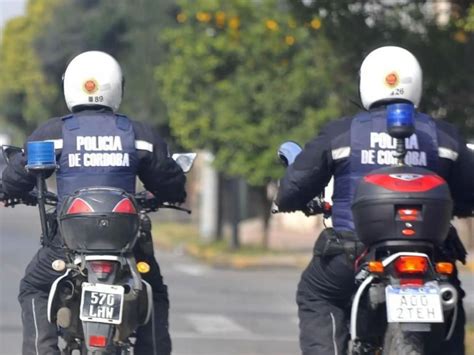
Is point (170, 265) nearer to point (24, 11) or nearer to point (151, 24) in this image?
point (151, 24)

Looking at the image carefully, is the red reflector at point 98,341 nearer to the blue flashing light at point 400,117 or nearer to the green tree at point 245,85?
the blue flashing light at point 400,117

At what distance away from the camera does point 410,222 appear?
5.63 meters

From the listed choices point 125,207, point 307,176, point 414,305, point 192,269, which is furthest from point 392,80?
point 192,269

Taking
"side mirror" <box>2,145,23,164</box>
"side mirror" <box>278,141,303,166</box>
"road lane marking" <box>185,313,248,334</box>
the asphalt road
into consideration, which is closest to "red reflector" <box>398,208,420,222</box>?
"side mirror" <box>278,141,303,166</box>

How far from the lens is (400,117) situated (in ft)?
18.8

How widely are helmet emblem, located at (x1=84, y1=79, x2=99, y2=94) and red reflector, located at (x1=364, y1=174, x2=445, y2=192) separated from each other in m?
1.60

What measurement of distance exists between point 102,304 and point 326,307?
39.9 inches

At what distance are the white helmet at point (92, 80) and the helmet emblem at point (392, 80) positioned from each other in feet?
4.40

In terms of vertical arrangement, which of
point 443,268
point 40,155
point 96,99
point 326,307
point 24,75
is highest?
point 24,75

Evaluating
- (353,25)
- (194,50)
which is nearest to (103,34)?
(194,50)

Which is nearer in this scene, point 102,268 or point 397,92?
point 102,268

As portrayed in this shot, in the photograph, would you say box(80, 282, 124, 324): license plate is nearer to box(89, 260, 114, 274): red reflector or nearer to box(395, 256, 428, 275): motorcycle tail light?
box(89, 260, 114, 274): red reflector

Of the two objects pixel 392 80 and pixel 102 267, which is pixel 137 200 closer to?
pixel 102 267

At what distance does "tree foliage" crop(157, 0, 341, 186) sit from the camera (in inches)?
850
